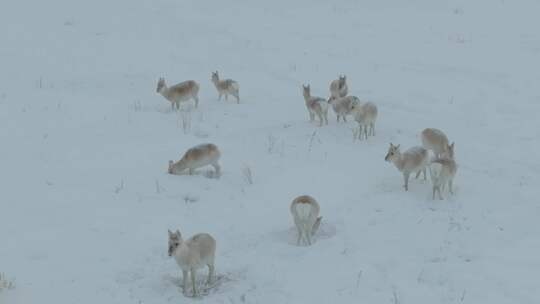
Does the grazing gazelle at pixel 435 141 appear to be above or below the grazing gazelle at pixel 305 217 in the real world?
above

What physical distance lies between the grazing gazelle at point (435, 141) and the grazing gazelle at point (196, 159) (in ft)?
13.4

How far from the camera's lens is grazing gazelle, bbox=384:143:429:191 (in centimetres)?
1221

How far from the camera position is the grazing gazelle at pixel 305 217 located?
10.4 m

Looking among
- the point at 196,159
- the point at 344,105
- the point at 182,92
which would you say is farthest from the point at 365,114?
the point at 182,92

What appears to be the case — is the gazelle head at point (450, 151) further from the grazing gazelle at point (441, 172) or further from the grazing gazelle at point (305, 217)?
the grazing gazelle at point (305, 217)

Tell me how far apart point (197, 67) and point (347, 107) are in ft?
22.8

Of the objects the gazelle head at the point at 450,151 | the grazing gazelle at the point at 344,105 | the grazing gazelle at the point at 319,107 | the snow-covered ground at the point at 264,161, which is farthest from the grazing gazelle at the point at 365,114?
the gazelle head at the point at 450,151

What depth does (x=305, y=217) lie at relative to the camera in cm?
1038

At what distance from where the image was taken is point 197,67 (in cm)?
2073

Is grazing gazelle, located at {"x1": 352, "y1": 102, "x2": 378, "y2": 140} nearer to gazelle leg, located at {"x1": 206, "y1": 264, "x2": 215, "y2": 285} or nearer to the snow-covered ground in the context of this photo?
the snow-covered ground

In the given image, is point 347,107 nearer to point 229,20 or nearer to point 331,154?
point 331,154

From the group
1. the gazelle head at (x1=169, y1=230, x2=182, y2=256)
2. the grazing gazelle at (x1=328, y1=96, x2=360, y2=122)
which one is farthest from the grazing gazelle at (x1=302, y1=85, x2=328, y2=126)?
the gazelle head at (x1=169, y1=230, x2=182, y2=256)

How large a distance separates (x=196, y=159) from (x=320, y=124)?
3.87 m

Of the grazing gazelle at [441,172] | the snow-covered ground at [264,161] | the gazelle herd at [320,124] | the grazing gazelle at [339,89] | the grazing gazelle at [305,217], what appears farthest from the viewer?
the grazing gazelle at [339,89]
